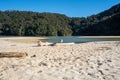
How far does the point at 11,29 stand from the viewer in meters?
144

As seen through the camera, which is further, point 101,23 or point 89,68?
point 101,23

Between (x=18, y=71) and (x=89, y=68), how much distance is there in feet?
9.12

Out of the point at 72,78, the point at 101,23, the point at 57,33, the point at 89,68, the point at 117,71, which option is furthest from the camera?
the point at 57,33

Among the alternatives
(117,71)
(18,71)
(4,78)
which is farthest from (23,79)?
(117,71)

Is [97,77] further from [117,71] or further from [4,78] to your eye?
[4,78]

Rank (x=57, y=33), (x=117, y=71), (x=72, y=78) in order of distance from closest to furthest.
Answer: (x=72, y=78) → (x=117, y=71) → (x=57, y=33)

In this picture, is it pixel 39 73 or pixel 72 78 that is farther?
pixel 39 73

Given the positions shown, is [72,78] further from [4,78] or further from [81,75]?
[4,78]

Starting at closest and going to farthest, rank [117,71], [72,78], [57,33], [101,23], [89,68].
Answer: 1. [72,78]
2. [117,71]
3. [89,68]
4. [101,23]
5. [57,33]

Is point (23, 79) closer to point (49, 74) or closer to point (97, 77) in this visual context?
point (49, 74)

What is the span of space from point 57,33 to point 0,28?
1420 inches

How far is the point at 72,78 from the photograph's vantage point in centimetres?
775

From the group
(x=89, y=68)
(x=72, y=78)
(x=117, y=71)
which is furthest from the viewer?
(x=89, y=68)

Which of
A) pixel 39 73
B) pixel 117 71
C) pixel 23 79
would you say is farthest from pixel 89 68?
pixel 23 79
